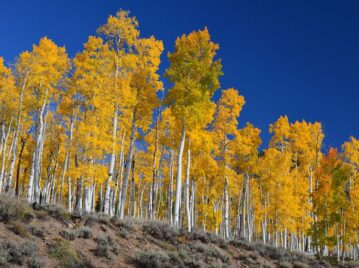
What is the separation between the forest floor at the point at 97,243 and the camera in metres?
11.3

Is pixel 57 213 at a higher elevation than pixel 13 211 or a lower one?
lower

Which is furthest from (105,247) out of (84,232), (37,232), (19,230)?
(19,230)

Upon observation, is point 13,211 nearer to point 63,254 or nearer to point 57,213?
point 57,213

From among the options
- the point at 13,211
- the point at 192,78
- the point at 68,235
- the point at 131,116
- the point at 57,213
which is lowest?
the point at 68,235

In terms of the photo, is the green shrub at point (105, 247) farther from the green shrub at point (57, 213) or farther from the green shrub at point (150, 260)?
the green shrub at point (57, 213)

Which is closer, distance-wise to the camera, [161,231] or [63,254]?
[63,254]

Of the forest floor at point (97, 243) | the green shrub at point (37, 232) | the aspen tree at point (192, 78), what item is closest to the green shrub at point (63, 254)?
the forest floor at point (97, 243)

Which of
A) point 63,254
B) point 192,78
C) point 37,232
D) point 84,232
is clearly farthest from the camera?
point 192,78

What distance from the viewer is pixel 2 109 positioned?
82.5 feet

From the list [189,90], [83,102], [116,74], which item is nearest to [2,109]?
[83,102]

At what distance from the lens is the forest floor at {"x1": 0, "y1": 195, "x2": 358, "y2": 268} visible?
1129 centimetres

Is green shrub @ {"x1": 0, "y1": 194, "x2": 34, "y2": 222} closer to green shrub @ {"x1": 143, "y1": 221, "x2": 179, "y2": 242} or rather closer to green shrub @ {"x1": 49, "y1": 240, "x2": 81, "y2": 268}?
green shrub @ {"x1": 49, "y1": 240, "x2": 81, "y2": 268}

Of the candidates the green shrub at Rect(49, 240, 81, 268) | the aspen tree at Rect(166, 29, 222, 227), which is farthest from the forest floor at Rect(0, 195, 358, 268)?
the aspen tree at Rect(166, 29, 222, 227)

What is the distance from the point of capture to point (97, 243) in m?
13.8
